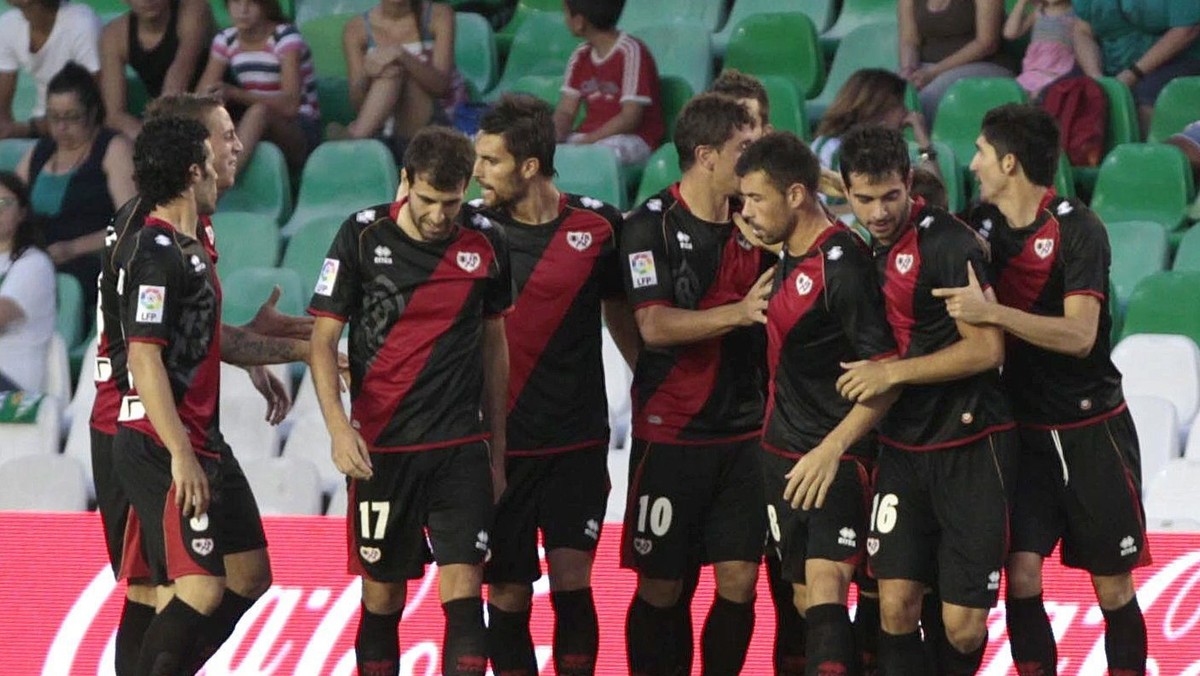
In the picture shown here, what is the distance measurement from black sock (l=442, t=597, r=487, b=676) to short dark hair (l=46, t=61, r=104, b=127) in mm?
5227

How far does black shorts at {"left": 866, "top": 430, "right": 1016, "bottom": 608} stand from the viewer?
267 inches

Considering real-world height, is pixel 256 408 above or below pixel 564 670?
below

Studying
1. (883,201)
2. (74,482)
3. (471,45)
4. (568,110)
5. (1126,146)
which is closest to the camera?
(883,201)

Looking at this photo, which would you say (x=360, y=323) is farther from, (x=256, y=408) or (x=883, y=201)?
(x=256, y=408)

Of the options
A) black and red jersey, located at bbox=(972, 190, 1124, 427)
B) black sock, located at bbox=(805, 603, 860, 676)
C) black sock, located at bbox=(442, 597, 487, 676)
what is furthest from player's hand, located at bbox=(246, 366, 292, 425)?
black and red jersey, located at bbox=(972, 190, 1124, 427)

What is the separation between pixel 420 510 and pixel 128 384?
3.32 feet

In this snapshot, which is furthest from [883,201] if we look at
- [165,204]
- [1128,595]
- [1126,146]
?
[1126,146]

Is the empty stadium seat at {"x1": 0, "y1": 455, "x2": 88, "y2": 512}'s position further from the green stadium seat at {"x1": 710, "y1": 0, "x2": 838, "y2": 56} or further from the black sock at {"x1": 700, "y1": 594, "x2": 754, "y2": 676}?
the green stadium seat at {"x1": 710, "y1": 0, "x2": 838, "y2": 56}

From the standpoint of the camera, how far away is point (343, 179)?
1127 centimetres

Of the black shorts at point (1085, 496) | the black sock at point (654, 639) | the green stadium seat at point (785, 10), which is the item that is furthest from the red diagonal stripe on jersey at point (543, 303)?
the green stadium seat at point (785, 10)

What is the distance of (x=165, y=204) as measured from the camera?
6867 mm

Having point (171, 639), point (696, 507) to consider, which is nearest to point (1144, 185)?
point (696, 507)

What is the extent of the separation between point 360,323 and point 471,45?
18.6ft

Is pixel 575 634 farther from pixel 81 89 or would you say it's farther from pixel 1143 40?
pixel 1143 40
